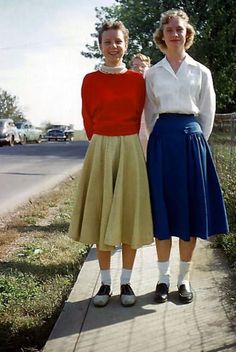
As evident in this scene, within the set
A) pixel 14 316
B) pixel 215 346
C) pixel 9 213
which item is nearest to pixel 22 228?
pixel 9 213

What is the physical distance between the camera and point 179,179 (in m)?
3.67

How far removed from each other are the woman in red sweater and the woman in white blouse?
0.09 meters

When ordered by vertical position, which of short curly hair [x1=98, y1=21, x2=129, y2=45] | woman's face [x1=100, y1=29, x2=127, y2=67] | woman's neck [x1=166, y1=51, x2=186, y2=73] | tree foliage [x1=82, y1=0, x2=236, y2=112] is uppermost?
tree foliage [x1=82, y1=0, x2=236, y2=112]

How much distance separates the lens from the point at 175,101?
3631 mm

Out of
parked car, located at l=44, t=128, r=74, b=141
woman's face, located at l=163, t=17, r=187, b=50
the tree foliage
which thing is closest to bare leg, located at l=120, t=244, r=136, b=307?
woman's face, located at l=163, t=17, r=187, b=50

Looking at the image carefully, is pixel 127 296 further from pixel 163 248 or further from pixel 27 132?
pixel 27 132

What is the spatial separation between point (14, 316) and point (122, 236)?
3.38ft

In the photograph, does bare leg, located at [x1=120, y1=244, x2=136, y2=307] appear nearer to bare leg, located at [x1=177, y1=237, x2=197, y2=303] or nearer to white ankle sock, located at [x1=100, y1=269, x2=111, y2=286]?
white ankle sock, located at [x1=100, y1=269, x2=111, y2=286]

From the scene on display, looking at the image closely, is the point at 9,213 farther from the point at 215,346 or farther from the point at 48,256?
the point at 215,346

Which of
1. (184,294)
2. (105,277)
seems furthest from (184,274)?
(105,277)

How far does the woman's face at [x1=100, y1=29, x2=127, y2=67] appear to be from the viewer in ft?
11.9

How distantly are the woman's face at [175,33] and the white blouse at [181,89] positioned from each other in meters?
0.11

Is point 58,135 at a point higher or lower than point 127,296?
lower

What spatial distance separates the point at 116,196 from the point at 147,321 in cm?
84
